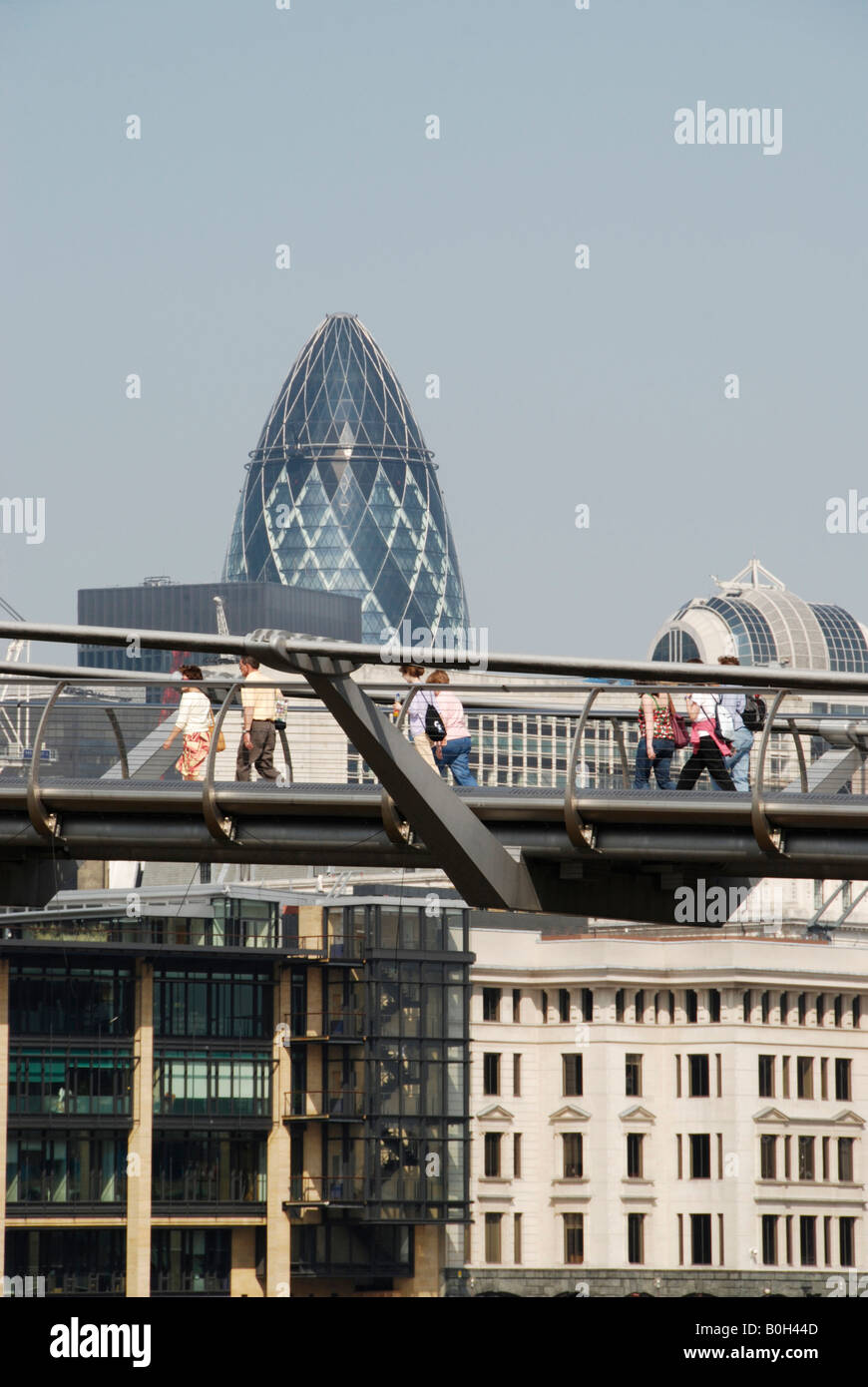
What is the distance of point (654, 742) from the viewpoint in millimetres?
28047

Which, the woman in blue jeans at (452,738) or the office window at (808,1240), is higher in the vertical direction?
the woman in blue jeans at (452,738)

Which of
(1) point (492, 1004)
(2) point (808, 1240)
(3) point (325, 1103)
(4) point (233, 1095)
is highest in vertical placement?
(1) point (492, 1004)

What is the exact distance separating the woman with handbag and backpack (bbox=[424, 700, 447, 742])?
2.18m

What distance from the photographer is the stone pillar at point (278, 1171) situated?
109375 millimetres

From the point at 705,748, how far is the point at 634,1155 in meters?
103

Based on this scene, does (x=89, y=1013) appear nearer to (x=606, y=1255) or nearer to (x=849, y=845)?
(x=606, y=1255)

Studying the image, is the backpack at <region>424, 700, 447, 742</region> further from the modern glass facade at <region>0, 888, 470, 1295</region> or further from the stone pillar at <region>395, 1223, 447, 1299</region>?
the stone pillar at <region>395, 1223, 447, 1299</region>

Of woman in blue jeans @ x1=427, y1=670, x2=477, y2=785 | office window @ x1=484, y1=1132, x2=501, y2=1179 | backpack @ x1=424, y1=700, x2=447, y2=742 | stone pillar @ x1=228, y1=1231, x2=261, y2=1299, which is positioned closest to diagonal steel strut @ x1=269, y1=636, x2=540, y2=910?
woman in blue jeans @ x1=427, y1=670, x2=477, y2=785

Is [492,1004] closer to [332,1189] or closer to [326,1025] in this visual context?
[326,1025]

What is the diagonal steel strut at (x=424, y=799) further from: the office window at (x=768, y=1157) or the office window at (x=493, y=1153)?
the office window at (x=493, y=1153)

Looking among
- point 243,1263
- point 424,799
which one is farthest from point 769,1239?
point 424,799

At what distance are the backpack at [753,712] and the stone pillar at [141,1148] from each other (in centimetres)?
7794

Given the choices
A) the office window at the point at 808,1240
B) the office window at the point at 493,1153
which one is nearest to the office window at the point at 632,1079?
the office window at the point at 493,1153

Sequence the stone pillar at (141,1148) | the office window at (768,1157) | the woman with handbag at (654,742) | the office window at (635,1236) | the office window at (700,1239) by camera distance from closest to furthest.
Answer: the woman with handbag at (654,742)
the stone pillar at (141,1148)
the office window at (768,1157)
the office window at (700,1239)
the office window at (635,1236)
